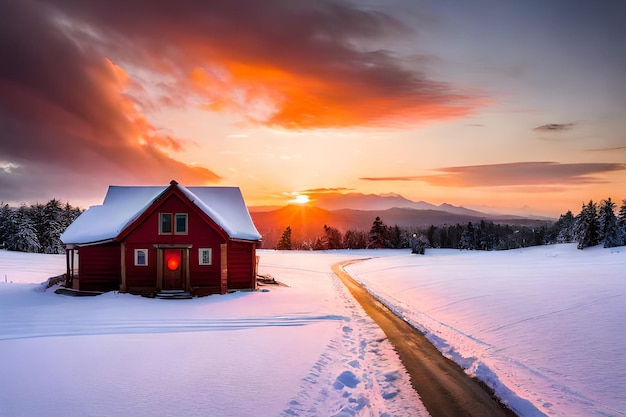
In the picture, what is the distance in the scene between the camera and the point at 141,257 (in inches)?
1052

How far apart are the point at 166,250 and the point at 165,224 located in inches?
71.9

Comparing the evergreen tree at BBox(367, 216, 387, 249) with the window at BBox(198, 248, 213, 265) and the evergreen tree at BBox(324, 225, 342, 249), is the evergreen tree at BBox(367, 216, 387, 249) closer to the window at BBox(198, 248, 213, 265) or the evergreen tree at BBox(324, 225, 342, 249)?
the evergreen tree at BBox(324, 225, 342, 249)

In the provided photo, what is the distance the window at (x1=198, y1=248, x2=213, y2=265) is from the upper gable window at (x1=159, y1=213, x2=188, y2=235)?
178 centimetres

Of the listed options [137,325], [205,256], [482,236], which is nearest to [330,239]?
[482,236]

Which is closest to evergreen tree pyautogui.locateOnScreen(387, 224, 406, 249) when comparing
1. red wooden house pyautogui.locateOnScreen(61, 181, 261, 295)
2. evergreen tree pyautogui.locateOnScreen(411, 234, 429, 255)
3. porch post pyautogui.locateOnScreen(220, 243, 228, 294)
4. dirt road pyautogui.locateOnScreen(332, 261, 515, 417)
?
evergreen tree pyautogui.locateOnScreen(411, 234, 429, 255)

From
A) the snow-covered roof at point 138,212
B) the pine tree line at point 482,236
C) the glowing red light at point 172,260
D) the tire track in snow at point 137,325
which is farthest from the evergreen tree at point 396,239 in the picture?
the tire track in snow at point 137,325

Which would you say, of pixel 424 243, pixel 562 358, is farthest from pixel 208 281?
pixel 424 243

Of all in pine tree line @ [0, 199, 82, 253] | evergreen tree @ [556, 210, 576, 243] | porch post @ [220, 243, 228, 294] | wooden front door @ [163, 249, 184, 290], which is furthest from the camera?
evergreen tree @ [556, 210, 576, 243]

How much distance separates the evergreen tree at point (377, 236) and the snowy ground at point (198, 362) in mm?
89724

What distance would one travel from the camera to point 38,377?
1048 cm

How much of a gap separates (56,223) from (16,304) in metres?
71.6

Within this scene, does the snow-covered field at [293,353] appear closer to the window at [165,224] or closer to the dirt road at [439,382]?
the dirt road at [439,382]

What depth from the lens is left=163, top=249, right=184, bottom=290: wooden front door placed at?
26.5 m

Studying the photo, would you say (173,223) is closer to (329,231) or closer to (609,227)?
(609,227)
